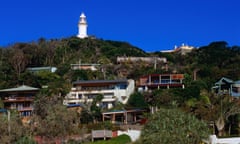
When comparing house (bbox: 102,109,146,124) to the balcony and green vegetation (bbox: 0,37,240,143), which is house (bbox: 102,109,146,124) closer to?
green vegetation (bbox: 0,37,240,143)

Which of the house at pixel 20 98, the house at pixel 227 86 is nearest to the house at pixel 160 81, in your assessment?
the house at pixel 227 86

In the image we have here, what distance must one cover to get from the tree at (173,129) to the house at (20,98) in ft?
60.0

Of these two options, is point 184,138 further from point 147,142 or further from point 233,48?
point 233,48

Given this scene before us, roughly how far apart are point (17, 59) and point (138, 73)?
17799 mm

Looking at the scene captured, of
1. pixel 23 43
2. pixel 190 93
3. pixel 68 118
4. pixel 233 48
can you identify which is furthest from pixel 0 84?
pixel 233 48

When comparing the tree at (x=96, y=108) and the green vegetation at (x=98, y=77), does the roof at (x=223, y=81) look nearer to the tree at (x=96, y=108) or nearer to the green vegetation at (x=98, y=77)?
the green vegetation at (x=98, y=77)

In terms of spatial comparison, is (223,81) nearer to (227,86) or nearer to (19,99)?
(227,86)

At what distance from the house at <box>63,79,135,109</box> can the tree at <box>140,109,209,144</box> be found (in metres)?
15.2

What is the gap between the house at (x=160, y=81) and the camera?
43.4 meters

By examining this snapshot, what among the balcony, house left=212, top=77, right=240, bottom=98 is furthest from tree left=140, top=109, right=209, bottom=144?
the balcony

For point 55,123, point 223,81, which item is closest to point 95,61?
point 223,81

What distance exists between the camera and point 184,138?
2505 centimetres

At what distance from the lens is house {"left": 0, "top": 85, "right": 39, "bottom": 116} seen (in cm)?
3981

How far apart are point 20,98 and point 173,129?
2163cm
